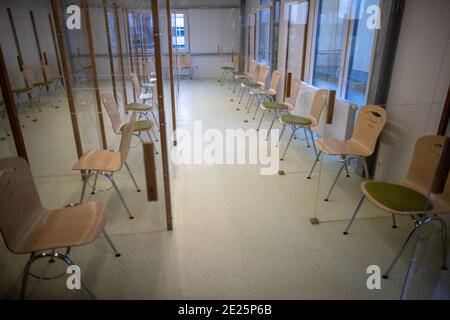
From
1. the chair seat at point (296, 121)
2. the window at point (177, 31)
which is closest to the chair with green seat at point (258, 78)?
the window at point (177, 31)

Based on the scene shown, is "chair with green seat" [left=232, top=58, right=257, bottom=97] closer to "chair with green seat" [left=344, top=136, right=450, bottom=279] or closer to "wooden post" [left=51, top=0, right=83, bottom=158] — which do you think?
"wooden post" [left=51, top=0, right=83, bottom=158]

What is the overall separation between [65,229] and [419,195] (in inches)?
89.5

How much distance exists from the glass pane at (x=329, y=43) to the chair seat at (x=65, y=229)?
3.46 meters

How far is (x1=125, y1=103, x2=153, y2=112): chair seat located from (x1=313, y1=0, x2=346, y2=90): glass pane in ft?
8.26

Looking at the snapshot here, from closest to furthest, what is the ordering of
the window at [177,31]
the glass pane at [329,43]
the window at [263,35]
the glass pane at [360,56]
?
the glass pane at [360,56]
the glass pane at [329,43]
the window at [177,31]
the window at [263,35]

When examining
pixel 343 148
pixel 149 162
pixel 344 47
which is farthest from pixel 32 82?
pixel 344 47

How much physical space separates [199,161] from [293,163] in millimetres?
1175

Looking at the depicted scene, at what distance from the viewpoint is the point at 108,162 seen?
2.50 m

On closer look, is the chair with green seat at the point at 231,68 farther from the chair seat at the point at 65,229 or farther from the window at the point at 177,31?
the chair seat at the point at 65,229

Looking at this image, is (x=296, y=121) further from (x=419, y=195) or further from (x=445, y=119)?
(x=419, y=195)

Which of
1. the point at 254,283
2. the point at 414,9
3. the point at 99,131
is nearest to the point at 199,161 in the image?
the point at 99,131

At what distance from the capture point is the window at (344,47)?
339 cm

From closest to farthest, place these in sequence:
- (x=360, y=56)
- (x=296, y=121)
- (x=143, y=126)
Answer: (x=143, y=126), (x=360, y=56), (x=296, y=121)

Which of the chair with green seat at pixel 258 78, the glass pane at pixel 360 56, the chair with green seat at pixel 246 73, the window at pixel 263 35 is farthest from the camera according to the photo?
the chair with green seat at pixel 246 73
